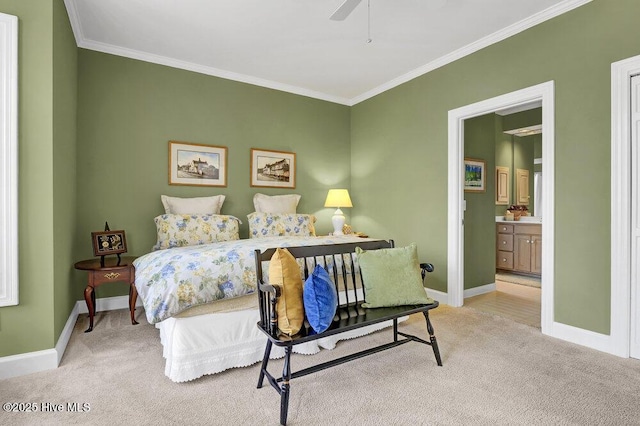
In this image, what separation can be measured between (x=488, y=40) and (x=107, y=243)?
4.20 meters

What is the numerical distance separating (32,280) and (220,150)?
2.46 meters

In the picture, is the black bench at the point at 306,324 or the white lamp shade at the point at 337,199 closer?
the black bench at the point at 306,324

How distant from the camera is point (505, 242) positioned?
593 centimetres

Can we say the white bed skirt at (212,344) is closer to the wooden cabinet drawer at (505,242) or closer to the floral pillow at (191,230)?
the floral pillow at (191,230)

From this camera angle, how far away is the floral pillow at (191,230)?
357 centimetres

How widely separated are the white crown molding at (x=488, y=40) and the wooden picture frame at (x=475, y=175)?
1.25 m

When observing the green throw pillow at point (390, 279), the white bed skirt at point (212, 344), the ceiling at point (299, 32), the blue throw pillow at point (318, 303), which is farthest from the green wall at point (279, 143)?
the blue throw pillow at point (318, 303)

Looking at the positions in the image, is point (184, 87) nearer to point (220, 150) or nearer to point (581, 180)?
point (220, 150)

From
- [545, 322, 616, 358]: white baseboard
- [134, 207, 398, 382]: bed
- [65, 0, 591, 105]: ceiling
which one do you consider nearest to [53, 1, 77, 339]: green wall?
[65, 0, 591, 105]: ceiling

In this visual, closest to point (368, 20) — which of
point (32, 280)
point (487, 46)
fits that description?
point (487, 46)

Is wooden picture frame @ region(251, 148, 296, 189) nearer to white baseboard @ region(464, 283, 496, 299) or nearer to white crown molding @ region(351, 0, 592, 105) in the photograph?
white crown molding @ region(351, 0, 592, 105)

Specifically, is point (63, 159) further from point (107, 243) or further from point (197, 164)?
Result: point (197, 164)

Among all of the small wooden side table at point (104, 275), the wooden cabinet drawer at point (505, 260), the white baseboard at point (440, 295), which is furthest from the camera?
the wooden cabinet drawer at point (505, 260)

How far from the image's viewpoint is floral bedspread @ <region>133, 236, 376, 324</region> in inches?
87.3
